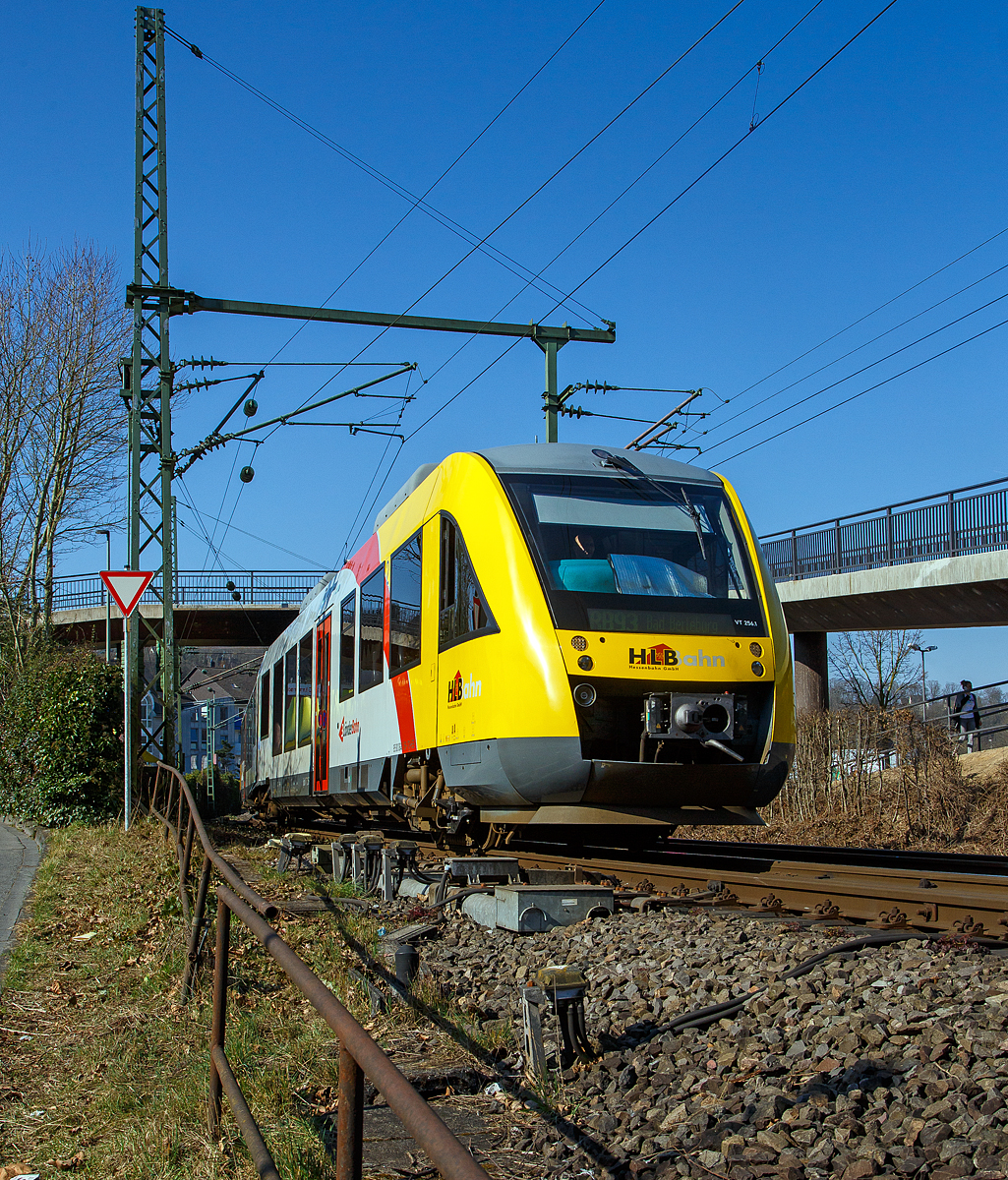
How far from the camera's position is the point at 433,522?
32.8 ft

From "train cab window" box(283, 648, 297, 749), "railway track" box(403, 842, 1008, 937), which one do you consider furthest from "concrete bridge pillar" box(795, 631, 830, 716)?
"railway track" box(403, 842, 1008, 937)

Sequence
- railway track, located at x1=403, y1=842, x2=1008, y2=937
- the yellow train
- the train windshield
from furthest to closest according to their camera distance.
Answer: the train windshield, the yellow train, railway track, located at x1=403, y1=842, x2=1008, y2=937

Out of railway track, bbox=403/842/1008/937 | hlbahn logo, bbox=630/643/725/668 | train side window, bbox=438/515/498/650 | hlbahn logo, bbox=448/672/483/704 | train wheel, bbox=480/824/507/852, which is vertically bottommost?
railway track, bbox=403/842/1008/937

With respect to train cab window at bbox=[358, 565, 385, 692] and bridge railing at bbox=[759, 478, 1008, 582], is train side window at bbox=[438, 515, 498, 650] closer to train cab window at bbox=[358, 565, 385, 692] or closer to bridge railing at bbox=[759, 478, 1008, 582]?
train cab window at bbox=[358, 565, 385, 692]

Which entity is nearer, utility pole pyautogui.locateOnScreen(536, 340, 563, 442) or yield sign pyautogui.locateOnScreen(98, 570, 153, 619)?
yield sign pyautogui.locateOnScreen(98, 570, 153, 619)

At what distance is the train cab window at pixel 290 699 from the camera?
1872 centimetres

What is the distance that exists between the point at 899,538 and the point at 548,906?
2086 cm

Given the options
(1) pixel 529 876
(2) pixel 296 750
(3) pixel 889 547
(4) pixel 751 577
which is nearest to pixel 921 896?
(1) pixel 529 876

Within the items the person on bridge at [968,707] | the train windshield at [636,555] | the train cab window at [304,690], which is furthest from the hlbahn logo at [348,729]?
the person on bridge at [968,707]

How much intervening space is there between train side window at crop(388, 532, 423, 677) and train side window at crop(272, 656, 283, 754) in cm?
961

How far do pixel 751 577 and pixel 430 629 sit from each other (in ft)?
9.27

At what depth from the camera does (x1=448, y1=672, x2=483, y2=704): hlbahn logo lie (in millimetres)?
8586

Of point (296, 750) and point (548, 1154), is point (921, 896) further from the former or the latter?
point (296, 750)

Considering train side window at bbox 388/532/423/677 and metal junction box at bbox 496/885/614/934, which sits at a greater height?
train side window at bbox 388/532/423/677
